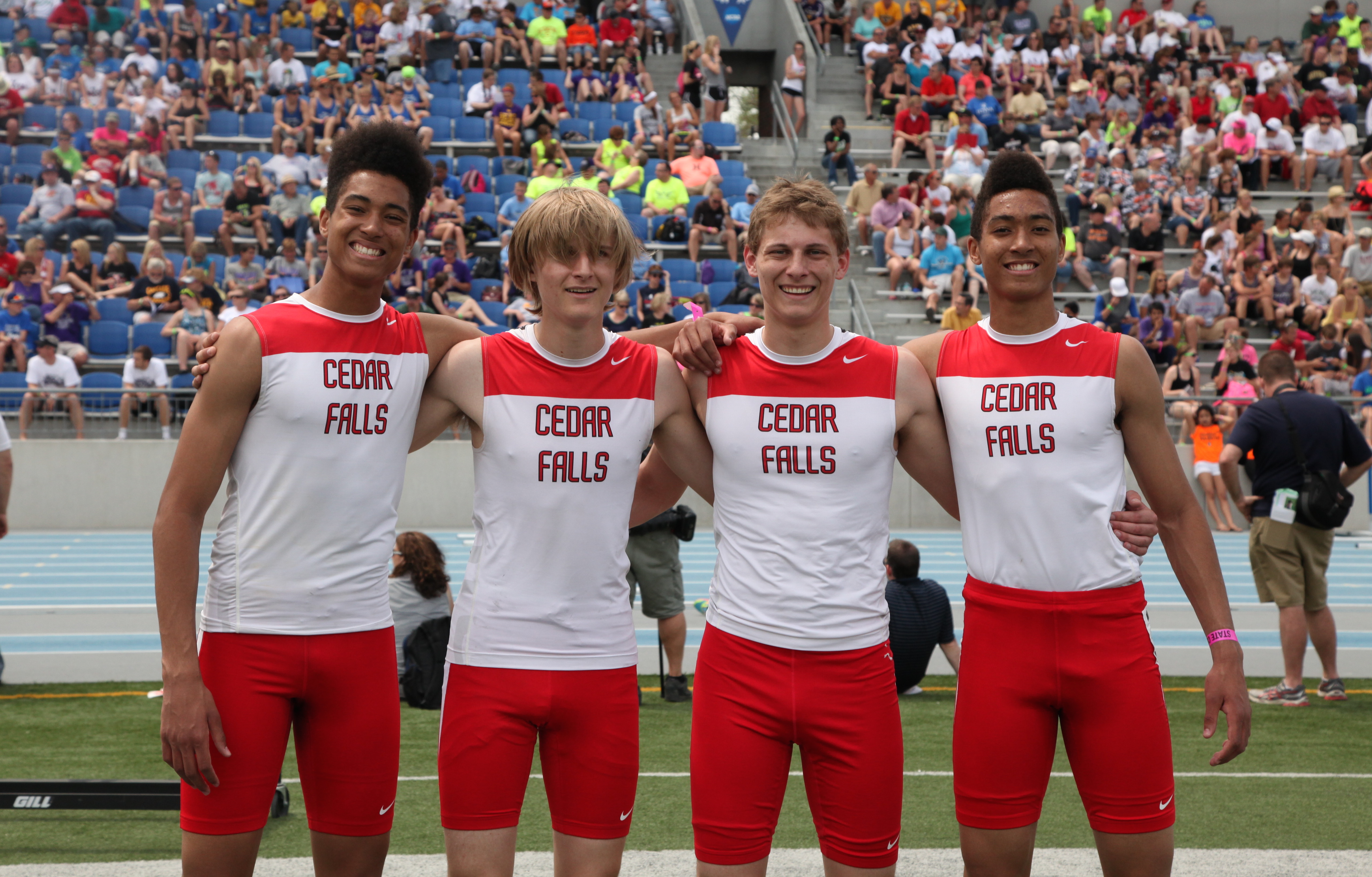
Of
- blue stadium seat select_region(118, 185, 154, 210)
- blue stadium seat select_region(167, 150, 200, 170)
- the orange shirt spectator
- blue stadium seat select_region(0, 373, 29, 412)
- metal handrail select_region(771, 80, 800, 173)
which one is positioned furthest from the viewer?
metal handrail select_region(771, 80, 800, 173)

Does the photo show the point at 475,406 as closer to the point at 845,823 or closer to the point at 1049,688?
the point at 845,823

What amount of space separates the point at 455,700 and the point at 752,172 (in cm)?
2068

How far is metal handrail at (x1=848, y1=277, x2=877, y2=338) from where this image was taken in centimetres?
1823

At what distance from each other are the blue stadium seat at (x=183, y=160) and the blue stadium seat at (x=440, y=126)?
12.6ft

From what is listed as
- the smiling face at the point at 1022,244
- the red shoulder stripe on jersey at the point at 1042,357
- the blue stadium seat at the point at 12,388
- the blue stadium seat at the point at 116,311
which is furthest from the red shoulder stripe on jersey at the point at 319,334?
the blue stadium seat at the point at 116,311

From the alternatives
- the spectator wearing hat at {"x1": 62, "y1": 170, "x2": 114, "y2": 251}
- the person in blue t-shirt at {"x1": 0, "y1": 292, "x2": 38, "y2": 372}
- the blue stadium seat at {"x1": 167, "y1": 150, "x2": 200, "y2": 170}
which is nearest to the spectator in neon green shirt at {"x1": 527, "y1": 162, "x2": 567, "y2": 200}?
the blue stadium seat at {"x1": 167, "y1": 150, "x2": 200, "y2": 170}

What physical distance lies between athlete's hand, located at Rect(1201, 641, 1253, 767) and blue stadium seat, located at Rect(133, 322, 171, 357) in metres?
15.5

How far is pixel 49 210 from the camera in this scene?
1850 centimetres

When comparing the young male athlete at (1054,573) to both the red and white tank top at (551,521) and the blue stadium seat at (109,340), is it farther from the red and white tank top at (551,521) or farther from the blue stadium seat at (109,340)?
the blue stadium seat at (109,340)

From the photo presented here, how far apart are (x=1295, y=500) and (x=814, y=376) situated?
5361mm

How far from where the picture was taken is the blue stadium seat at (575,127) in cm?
2169

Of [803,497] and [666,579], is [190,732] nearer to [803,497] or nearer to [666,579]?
[803,497]

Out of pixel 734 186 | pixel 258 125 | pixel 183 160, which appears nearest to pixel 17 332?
pixel 183 160

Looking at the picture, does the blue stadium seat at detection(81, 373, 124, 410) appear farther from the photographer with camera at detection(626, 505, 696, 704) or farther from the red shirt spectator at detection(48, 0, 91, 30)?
the photographer with camera at detection(626, 505, 696, 704)
